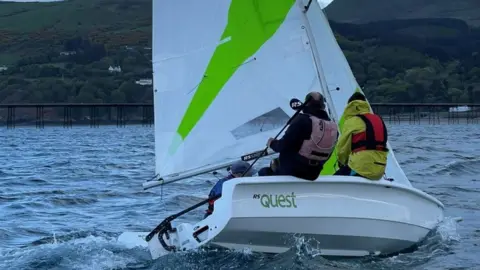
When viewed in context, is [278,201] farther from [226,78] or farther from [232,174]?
[226,78]

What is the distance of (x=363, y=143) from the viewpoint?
852 cm

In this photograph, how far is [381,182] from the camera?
8.04 m

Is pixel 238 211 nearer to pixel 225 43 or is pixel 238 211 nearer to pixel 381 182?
pixel 381 182

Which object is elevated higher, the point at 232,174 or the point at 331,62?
the point at 331,62

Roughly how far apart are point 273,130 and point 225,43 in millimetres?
1039

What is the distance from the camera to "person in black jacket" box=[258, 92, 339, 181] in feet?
25.8

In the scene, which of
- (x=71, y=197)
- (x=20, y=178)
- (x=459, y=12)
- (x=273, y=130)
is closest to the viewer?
(x=273, y=130)

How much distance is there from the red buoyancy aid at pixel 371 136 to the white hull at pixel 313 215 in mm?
490

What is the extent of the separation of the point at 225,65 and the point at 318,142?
2229 mm

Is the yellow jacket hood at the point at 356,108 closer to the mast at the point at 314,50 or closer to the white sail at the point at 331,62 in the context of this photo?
the mast at the point at 314,50

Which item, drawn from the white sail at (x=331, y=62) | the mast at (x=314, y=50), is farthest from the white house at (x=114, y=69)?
the mast at (x=314, y=50)

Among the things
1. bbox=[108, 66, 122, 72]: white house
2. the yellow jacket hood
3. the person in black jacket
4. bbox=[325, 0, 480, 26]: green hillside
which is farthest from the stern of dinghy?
bbox=[325, 0, 480, 26]: green hillside

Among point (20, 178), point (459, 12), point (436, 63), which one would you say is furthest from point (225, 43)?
point (459, 12)

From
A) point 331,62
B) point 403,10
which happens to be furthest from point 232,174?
point 403,10
